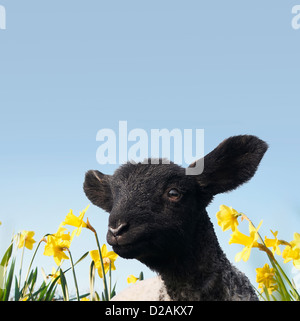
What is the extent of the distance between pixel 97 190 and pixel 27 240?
0.83 m

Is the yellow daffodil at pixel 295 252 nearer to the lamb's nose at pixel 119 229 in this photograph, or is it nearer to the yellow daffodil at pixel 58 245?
the lamb's nose at pixel 119 229

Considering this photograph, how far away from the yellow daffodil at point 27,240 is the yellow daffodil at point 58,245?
0.79 ft

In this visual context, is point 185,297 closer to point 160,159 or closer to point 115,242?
point 115,242

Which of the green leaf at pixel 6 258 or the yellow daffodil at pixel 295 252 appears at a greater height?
the yellow daffodil at pixel 295 252

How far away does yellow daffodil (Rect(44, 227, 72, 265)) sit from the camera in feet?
11.4

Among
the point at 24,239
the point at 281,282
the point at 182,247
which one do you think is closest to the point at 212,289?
the point at 182,247

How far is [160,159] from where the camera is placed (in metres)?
3.75

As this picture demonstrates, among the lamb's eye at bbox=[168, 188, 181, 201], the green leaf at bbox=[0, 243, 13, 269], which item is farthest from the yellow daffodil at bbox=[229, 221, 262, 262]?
the green leaf at bbox=[0, 243, 13, 269]

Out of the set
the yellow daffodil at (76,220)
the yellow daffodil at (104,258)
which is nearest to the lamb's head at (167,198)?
the yellow daffodil at (76,220)

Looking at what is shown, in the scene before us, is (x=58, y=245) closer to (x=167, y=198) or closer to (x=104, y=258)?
(x=104, y=258)

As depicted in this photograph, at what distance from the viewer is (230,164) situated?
3.70m

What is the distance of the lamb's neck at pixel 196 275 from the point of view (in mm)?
3443

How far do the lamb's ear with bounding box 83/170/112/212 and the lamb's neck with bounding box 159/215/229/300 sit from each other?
0.98m
